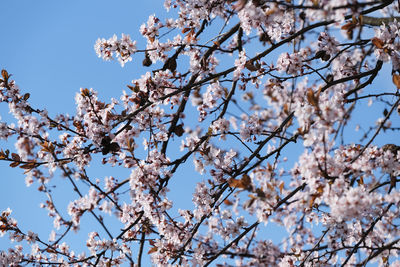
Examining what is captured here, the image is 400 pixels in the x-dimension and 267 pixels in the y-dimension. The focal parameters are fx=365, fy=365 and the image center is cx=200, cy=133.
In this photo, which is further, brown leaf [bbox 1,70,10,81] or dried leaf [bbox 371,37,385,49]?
brown leaf [bbox 1,70,10,81]

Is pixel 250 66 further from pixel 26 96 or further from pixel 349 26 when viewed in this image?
pixel 26 96

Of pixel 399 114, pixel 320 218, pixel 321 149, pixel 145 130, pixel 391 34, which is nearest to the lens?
pixel 321 149

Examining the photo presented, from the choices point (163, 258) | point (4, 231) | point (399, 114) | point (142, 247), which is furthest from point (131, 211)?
point (399, 114)

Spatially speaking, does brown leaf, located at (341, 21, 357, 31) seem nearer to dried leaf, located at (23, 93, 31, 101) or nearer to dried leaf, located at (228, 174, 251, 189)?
dried leaf, located at (228, 174, 251, 189)

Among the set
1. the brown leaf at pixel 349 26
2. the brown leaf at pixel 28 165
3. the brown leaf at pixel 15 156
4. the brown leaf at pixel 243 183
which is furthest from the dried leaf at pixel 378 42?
the brown leaf at pixel 15 156

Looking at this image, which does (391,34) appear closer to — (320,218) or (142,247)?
(320,218)

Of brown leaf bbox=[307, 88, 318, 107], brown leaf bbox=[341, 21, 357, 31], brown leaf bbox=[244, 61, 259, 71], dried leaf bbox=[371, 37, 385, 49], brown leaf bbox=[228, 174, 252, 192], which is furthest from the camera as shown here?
brown leaf bbox=[244, 61, 259, 71]

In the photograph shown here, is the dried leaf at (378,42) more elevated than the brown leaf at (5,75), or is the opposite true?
the brown leaf at (5,75)

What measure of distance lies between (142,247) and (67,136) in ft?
4.97

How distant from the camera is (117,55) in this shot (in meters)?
4.29

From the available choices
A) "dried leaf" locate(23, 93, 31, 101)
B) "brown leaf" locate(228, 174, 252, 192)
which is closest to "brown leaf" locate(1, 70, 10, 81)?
"dried leaf" locate(23, 93, 31, 101)

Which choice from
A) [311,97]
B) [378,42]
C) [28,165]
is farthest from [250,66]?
[28,165]

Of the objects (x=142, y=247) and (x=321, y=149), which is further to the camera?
(x=142, y=247)

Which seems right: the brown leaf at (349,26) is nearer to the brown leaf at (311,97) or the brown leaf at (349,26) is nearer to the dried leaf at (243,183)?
the brown leaf at (311,97)
